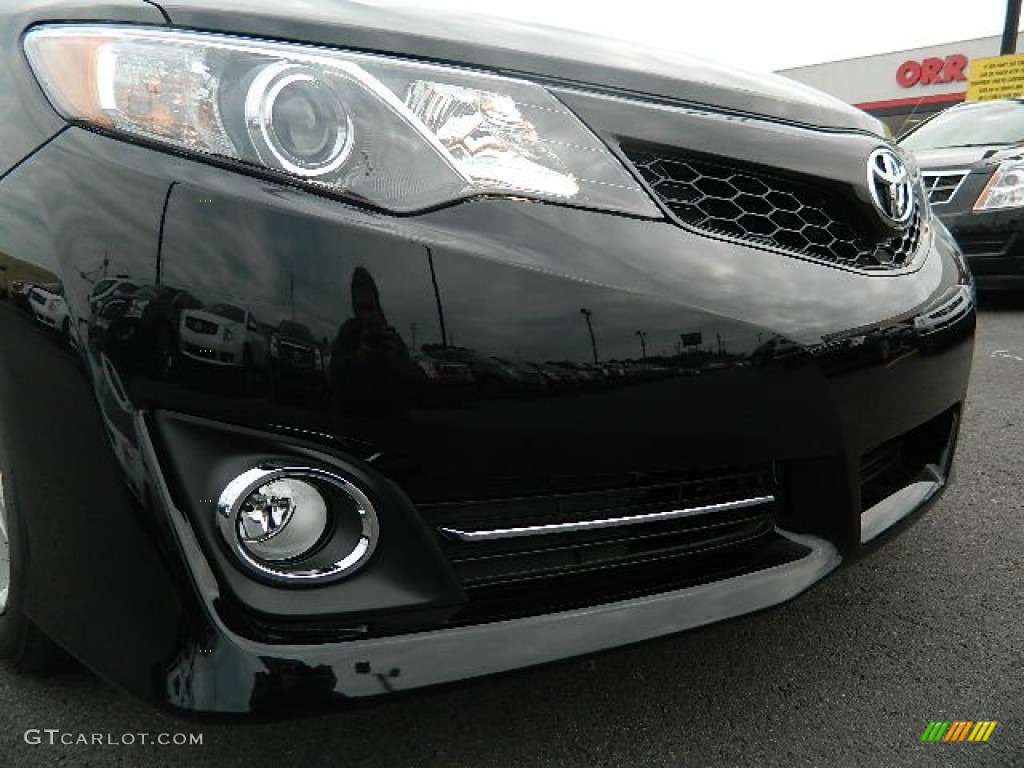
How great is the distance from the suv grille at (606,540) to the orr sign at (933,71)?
3049 centimetres

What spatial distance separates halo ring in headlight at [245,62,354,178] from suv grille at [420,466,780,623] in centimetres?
44

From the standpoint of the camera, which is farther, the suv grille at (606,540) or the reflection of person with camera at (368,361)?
the suv grille at (606,540)

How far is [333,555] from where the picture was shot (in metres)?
1.02

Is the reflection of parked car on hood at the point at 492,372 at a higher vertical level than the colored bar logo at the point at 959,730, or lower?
higher

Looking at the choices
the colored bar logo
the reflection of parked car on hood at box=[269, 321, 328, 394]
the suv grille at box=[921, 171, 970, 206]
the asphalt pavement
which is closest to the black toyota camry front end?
the reflection of parked car on hood at box=[269, 321, 328, 394]

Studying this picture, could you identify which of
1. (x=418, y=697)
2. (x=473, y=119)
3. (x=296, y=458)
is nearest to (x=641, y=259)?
(x=473, y=119)

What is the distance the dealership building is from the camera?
26.4m

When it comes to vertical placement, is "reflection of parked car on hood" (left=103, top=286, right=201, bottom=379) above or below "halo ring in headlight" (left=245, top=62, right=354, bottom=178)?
below

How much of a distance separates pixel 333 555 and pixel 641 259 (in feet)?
1.78

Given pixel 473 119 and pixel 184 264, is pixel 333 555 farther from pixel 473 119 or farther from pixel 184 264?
pixel 473 119

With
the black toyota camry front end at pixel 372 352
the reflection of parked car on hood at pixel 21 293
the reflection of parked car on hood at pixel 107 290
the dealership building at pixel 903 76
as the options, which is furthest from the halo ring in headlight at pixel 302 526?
the dealership building at pixel 903 76

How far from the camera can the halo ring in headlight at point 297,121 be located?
3.21 feet

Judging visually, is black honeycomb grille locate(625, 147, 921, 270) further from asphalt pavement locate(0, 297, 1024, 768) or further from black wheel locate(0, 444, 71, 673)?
black wheel locate(0, 444, 71, 673)

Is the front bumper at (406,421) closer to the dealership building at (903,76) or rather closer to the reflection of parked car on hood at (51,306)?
the reflection of parked car on hood at (51,306)
